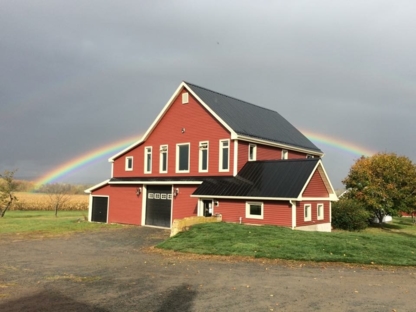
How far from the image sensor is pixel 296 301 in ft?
28.8

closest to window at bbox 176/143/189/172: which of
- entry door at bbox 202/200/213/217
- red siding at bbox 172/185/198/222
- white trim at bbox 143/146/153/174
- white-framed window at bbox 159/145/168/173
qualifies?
white-framed window at bbox 159/145/168/173

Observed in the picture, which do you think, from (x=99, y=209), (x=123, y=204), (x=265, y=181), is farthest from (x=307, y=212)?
(x=99, y=209)

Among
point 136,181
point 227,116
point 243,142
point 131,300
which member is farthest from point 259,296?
point 136,181

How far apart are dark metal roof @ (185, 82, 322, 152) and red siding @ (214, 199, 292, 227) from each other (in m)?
5.43

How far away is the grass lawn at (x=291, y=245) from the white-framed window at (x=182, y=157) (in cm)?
962

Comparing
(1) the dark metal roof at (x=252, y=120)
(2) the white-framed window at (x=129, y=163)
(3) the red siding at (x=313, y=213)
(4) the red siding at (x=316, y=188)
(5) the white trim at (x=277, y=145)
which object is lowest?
(3) the red siding at (x=313, y=213)

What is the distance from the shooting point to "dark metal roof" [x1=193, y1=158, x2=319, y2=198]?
22891mm

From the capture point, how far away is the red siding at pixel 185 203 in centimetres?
2742

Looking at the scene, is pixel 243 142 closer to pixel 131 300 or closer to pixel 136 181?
pixel 136 181

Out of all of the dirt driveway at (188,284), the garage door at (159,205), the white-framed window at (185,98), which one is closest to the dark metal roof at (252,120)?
the white-framed window at (185,98)

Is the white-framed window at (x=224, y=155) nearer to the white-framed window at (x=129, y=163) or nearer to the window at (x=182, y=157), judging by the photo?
the window at (x=182, y=157)

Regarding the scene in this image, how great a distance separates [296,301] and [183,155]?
71.0 feet

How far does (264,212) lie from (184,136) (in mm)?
9880

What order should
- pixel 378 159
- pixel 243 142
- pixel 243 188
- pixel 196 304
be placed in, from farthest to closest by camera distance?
pixel 378 159 < pixel 243 142 < pixel 243 188 < pixel 196 304
